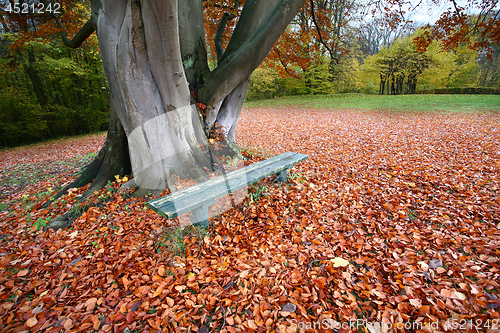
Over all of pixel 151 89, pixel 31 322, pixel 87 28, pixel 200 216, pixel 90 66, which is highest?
pixel 90 66

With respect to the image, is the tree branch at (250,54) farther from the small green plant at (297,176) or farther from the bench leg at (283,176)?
the small green plant at (297,176)

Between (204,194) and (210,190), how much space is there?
12 centimetres

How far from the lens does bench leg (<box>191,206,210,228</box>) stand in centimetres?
247

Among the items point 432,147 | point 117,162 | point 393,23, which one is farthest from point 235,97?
point 393,23

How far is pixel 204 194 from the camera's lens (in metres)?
2.46

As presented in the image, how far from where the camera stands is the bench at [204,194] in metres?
2.17

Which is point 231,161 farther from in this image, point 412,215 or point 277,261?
point 412,215

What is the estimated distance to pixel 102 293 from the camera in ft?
6.35

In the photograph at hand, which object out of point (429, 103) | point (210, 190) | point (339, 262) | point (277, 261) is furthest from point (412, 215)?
point (429, 103)

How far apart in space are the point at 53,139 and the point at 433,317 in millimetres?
16667

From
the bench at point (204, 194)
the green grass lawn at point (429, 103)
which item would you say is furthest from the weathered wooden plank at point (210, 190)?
the green grass lawn at point (429, 103)

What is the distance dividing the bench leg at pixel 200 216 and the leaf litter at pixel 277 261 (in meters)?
0.14

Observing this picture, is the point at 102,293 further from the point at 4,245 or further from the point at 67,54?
the point at 67,54

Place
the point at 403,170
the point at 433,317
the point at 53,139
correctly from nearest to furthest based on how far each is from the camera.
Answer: the point at 433,317 → the point at 403,170 → the point at 53,139
